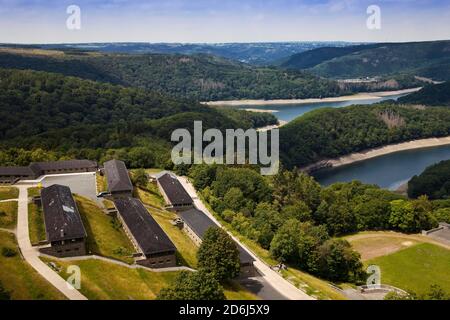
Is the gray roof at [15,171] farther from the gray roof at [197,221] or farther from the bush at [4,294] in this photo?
the bush at [4,294]

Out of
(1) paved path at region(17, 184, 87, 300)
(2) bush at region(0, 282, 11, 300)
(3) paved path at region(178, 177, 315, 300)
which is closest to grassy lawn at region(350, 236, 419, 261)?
(3) paved path at region(178, 177, 315, 300)

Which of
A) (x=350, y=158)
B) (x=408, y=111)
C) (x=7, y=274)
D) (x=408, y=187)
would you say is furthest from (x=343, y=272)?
(x=408, y=111)

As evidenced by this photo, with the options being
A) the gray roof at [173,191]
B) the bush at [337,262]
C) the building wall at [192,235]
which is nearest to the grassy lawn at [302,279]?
the bush at [337,262]

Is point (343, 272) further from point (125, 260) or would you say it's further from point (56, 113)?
point (56, 113)

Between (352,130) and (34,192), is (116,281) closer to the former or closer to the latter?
(34,192)

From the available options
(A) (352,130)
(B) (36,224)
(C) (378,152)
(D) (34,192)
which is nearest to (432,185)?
(C) (378,152)
